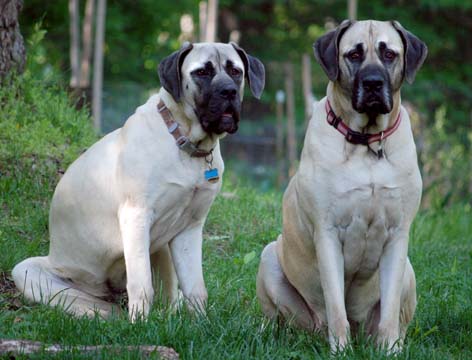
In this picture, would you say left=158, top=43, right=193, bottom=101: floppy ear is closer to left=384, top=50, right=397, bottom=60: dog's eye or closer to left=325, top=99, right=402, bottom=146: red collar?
left=325, top=99, right=402, bottom=146: red collar

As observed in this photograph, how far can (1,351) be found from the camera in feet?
12.6

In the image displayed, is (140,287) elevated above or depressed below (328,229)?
below

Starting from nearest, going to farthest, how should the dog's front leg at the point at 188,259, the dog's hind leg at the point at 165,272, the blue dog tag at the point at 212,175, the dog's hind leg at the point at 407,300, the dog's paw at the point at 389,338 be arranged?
the dog's paw at the point at 389,338 < the dog's hind leg at the point at 407,300 < the blue dog tag at the point at 212,175 < the dog's front leg at the point at 188,259 < the dog's hind leg at the point at 165,272

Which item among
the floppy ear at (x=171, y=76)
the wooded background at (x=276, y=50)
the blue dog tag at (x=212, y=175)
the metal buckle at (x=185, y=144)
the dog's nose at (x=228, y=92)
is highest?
the floppy ear at (x=171, y=76)

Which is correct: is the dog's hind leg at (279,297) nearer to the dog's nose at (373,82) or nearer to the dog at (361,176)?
the dog at (361,176)

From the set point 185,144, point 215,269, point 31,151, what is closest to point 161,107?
point 185,144

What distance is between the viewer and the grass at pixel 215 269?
4.25 meters

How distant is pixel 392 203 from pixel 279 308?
949mm

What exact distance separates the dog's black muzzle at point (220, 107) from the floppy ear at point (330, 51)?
20.6 inches

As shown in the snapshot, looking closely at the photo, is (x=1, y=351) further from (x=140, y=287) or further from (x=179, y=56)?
(x=179, y=56)

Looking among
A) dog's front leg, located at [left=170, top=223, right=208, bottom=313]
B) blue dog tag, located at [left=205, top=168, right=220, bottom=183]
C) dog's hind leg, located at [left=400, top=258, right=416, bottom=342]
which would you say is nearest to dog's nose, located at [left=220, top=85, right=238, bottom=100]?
blue dog tag, located at [left=205, top=168, right=220, bottom=183]

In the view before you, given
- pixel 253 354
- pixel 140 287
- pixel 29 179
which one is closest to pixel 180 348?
pixel 253 354

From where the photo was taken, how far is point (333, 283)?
457 cm

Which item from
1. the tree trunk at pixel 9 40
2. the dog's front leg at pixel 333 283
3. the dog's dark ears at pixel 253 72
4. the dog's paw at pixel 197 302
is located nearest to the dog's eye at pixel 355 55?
the dog's dark ears at pixel 253 72
